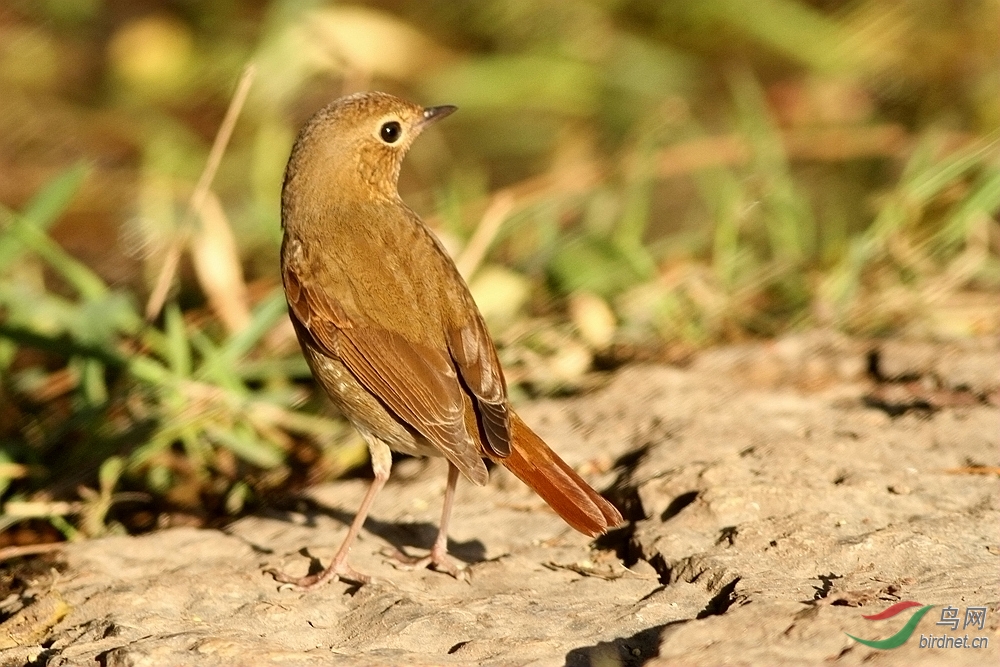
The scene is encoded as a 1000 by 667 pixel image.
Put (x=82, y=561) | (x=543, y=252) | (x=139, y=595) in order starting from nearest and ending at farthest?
(x=139, y=595), (x=82, y=561), (x=543, y=252)

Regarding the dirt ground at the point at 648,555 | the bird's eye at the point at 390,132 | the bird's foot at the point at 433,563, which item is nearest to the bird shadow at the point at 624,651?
the dirt ground at the point at 648,555

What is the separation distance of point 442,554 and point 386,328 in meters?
0.63

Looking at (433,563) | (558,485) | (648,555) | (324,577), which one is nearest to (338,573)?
(324,577)

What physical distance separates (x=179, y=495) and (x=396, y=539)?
811 millimetres

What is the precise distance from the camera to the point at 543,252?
17.8 feet

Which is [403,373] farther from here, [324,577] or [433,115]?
[433,115]

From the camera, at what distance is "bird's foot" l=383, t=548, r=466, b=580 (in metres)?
3.49

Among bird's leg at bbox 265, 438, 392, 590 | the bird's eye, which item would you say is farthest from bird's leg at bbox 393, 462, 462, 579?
the bird's eye

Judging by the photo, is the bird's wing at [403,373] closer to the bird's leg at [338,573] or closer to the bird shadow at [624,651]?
the bird's leg at [338,573]

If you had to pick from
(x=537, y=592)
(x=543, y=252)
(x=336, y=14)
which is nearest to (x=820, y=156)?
(x=543, y=252)

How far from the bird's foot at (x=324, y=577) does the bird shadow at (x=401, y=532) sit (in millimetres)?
334

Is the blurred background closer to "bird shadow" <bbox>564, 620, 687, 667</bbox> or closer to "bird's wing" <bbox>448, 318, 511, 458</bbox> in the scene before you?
"bird's wing" <bbox>448, 318, 511, 458</bbox>

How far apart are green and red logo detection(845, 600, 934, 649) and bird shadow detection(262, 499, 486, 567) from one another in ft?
4.08

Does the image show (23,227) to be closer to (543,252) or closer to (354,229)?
(354,229)
